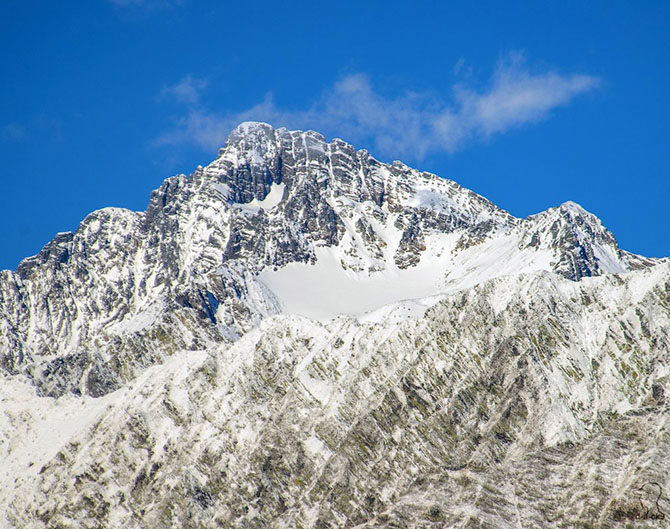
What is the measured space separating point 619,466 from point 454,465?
29.6 meters

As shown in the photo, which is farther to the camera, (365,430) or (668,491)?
(365,430)

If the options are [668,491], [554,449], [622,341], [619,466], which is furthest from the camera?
[622,341]

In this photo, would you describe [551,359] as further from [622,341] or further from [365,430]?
[365,430]

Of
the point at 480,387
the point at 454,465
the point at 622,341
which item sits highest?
the point at 622,341

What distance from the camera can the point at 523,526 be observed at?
6270 inches

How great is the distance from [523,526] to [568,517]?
6566mm

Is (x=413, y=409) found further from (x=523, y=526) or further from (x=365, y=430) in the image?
(x=523, y=526)

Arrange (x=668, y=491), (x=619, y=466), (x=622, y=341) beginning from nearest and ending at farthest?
(x=668, y=491), (x=619, y=466), (x=622, y=341)

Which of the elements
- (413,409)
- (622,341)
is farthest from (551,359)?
(413,409)

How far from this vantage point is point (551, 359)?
19525cm

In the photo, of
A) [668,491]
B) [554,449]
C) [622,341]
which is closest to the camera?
[668,491]

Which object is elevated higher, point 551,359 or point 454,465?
point 551,359

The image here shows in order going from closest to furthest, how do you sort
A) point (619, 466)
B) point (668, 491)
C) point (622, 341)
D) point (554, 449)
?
point (668, 491)
point (619, 466)
point (554, 449)
point (622, 341)

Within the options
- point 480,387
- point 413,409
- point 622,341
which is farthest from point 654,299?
point 413,409
